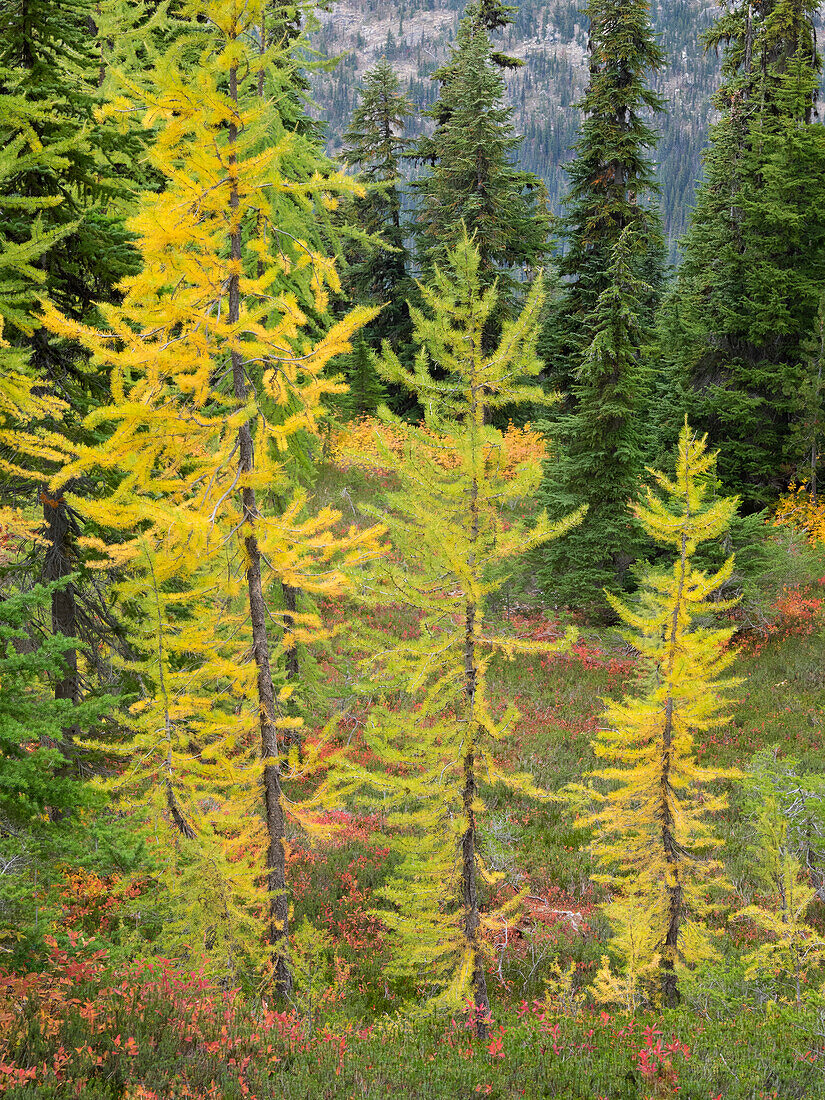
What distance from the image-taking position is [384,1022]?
6629 millimetres

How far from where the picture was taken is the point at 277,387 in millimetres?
6348

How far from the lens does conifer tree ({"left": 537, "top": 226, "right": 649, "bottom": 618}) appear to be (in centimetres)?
1745

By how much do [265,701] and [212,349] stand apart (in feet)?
11.0

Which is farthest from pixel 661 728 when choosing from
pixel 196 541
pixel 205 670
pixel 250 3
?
pixel 250 3

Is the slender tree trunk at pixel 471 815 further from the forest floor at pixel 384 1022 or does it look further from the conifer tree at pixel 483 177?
the conifer tree at pixel 483 177

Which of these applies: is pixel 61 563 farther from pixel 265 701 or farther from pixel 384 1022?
pixel 384 1022

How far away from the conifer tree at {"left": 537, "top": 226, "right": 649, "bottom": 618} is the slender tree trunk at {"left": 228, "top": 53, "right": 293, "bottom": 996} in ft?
42.3

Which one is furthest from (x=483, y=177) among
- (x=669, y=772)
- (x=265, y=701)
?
(x=265, y=701)

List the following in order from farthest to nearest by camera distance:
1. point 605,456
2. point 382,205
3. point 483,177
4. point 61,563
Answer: point 382,205 → point 483,177 → point 605,456 → point 61,563

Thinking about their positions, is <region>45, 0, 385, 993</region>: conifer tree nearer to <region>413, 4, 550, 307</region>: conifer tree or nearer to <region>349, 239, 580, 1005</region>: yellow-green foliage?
<region>349, 239, 580, 1005</region>: yellow-green foliage

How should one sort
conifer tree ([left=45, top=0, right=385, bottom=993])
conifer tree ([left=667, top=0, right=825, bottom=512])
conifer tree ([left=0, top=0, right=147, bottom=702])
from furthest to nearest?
conifer tree ([left=667, top=0, right=825, bottom=512]) < conifer tree ([left=0, top=0, right=147, bottom=702]) < conifer tree ([left=45, top=0, right=385, bottom=993])

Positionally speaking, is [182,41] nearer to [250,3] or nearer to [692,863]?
[250,3]

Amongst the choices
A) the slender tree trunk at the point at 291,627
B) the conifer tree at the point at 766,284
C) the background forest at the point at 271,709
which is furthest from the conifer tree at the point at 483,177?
the background forest at the point at 271,709

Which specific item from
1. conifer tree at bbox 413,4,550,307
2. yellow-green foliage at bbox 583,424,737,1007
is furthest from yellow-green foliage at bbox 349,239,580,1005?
conifer tree at bbox 413,4,550,307
